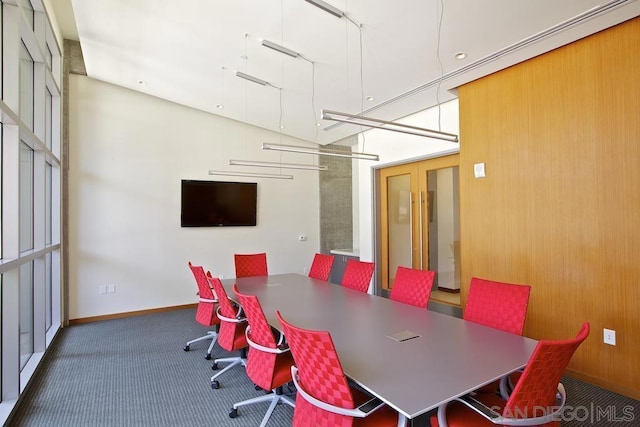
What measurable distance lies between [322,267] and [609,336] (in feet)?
9.77

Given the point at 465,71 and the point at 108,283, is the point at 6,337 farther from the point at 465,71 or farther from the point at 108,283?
the point at 465,71

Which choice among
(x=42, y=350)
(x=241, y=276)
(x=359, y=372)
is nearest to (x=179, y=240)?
(x=241, y=276)

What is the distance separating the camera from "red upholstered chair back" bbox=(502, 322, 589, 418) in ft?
4.42

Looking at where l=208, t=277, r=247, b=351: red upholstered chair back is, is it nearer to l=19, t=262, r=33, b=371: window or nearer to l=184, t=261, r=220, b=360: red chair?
l=184, t=261, r=220, b=360: red chair

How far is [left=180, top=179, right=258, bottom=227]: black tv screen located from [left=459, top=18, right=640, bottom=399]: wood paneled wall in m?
4.01

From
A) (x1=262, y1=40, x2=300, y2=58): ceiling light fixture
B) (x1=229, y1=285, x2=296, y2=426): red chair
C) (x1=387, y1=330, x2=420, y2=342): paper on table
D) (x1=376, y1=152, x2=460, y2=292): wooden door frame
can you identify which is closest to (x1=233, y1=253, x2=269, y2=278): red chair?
(x1=376, y1=152, x2=460, y2=292): wooden door frame

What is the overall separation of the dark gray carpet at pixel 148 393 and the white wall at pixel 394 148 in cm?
A: 290

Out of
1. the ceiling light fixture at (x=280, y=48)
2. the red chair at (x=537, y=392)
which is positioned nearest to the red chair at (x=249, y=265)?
the ceiling light fixture at (x=280, y=48)

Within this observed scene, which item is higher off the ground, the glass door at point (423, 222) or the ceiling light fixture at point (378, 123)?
the ceiling light fixture at point (378, 123)

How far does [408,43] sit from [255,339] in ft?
9.63

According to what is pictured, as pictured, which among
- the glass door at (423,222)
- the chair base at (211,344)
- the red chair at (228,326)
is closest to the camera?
the red chair at (228,326)

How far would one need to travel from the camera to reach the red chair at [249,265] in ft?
15.6

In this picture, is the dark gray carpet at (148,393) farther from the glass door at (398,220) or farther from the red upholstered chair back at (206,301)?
the glass door at (398,220)

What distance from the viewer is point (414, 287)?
3123mm
